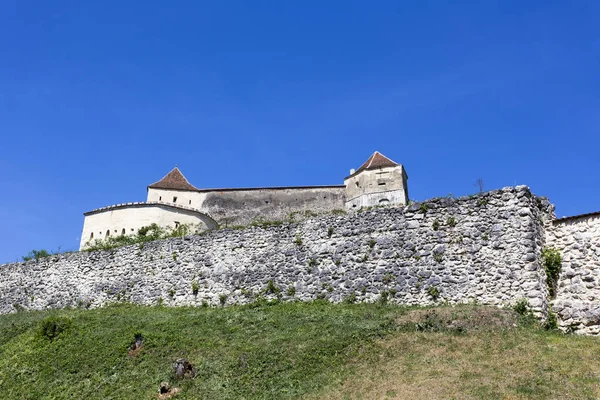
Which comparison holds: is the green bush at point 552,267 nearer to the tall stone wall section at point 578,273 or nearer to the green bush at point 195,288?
the tall stone wall section at point 578,273

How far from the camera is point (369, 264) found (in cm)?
2058

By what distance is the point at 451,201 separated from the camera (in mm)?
20109

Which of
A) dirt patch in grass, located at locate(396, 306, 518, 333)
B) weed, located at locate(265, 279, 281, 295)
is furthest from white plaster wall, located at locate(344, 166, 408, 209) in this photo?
dirt patch in grass, located at locate(396, 306, 518, 333)

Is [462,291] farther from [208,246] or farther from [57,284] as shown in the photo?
[57,284]

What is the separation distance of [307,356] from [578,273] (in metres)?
9.19

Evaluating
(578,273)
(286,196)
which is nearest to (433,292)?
(578,273)

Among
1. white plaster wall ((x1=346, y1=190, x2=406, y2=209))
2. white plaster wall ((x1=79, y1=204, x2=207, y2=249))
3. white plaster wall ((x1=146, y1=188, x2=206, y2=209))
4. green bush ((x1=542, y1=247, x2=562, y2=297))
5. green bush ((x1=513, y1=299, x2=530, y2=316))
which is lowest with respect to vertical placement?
green bush ((x1=513, y1=299, x2=530, y2=316))

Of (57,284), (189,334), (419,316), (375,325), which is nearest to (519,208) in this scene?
(419,316)

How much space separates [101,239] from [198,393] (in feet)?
73.2

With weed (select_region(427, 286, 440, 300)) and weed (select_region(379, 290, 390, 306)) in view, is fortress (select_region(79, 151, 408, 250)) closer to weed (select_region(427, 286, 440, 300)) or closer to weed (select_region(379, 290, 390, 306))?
weed (select_region(379, 290, 390, 306))

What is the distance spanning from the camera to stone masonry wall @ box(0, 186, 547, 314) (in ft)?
60.7

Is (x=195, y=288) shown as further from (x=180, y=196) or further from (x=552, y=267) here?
(x=180, y=196)

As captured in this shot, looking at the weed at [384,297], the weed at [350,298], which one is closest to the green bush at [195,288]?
the weed at [350,298]

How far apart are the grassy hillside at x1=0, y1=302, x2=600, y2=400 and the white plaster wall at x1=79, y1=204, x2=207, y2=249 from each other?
13.8 m
